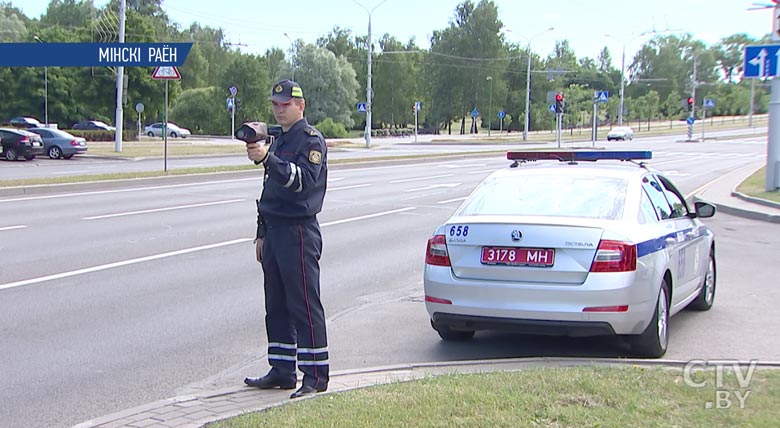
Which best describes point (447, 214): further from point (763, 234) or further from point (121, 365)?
point (121, 365)

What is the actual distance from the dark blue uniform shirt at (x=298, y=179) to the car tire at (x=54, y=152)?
34498 millimetres

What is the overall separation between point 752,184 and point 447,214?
10275 mm

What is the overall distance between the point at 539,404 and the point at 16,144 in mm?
33779

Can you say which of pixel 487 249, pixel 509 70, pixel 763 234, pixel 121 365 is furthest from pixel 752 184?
pixel 509 70

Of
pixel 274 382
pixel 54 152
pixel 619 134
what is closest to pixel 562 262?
pixel 274 382

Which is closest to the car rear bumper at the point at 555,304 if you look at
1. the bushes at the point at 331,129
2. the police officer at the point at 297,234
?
the police officer at the point at 297,234

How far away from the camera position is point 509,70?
115 m

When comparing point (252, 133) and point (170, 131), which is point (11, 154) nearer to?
point (252, 133)

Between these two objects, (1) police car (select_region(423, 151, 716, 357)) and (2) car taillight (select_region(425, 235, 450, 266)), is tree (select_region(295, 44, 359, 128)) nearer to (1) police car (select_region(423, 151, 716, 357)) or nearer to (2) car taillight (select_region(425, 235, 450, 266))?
(1) police car (select_region(423, 151, 716, 357))

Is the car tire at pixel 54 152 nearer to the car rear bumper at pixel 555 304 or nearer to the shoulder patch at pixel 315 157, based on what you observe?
the car rear bumper at pixel 555 304

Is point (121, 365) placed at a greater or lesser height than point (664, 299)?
lesser

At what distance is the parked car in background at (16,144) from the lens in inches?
1363

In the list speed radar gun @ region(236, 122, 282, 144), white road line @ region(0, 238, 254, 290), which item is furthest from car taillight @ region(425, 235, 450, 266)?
white road line @ region(0, 238, 254, 290)

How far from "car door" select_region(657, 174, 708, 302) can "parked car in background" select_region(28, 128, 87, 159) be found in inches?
1314
